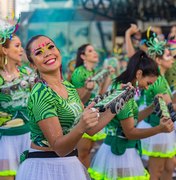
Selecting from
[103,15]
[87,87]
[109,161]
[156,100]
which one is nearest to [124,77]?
[156,100]

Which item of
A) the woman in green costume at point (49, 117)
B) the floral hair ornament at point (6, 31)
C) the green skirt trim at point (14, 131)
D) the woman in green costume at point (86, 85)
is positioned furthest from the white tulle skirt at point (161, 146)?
the woman in green costume at point (49, 117)

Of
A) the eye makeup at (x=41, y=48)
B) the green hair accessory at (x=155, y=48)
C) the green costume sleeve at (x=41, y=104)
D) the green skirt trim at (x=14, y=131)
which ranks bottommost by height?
the green skirt trim at (x=14, y=131)

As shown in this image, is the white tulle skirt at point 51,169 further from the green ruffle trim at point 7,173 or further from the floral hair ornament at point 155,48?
the floral hair ornament at point 155,48

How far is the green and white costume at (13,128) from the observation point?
4875mm

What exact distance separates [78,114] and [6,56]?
6.39 feet

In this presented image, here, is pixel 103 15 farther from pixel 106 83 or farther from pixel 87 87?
pixel 87 87

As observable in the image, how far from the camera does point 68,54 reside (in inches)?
762

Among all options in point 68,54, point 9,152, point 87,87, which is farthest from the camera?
point 68,54

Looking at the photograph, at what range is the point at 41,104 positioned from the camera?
328 cm

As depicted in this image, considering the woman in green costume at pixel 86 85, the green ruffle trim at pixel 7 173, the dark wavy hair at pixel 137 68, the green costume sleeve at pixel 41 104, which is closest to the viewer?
the green costume sleeve at pixel 41 104

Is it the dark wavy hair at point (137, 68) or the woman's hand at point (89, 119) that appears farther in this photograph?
the dark wavy hair at point (137, 68)

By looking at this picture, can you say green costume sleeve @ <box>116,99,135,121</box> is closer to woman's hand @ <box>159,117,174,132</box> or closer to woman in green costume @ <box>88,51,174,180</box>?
woman in green costume @ <box>88,51,174,180</box>

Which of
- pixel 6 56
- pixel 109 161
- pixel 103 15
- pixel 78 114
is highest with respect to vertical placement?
pixel 103 15

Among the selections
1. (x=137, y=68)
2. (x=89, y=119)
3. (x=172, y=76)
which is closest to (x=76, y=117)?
(x=89, y=119)
